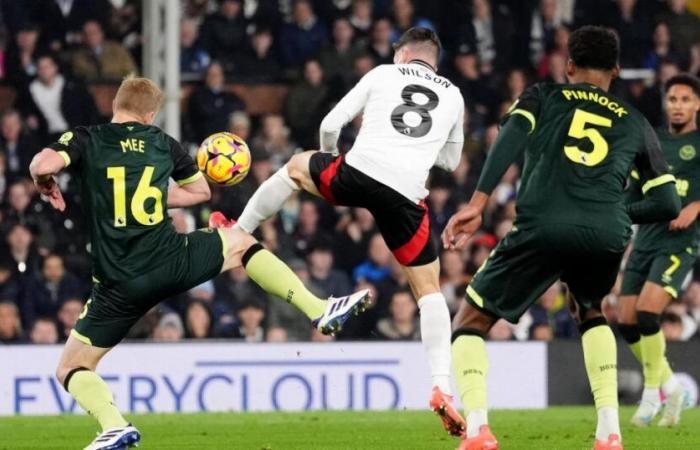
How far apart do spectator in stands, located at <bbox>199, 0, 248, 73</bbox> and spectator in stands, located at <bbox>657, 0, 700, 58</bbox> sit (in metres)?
5.54

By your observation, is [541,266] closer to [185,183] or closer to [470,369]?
[470,369]

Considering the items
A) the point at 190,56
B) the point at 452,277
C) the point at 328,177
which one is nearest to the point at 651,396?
the point at 328,177

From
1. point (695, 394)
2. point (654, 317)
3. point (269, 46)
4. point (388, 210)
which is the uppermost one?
point (269, 46)

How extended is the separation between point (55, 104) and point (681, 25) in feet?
26.8

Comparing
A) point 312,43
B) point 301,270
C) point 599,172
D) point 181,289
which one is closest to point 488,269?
point 599,172

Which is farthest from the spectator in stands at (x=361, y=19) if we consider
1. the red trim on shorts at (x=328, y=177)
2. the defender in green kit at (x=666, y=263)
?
the red trim on shorts at (x=328, y=177)

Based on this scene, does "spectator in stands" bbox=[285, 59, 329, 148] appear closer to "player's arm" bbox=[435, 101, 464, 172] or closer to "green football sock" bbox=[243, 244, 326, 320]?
"player's arm" bbox=[435, 101, 464, 172]

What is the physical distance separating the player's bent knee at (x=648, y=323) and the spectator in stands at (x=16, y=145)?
7.96m

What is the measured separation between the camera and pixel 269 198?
10.1 meters

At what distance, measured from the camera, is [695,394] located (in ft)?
53.2

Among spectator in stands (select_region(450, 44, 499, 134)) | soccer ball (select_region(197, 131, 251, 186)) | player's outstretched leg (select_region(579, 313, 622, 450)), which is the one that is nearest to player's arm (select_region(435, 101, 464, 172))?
soccer ball (select_region(197, 131, 251, 186))

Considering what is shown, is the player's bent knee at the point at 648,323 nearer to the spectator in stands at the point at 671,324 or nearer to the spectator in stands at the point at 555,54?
the spectator in stands at the point at 671,324

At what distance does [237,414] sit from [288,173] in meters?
4.39

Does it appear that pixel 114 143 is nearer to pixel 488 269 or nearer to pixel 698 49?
pixel 488 269
